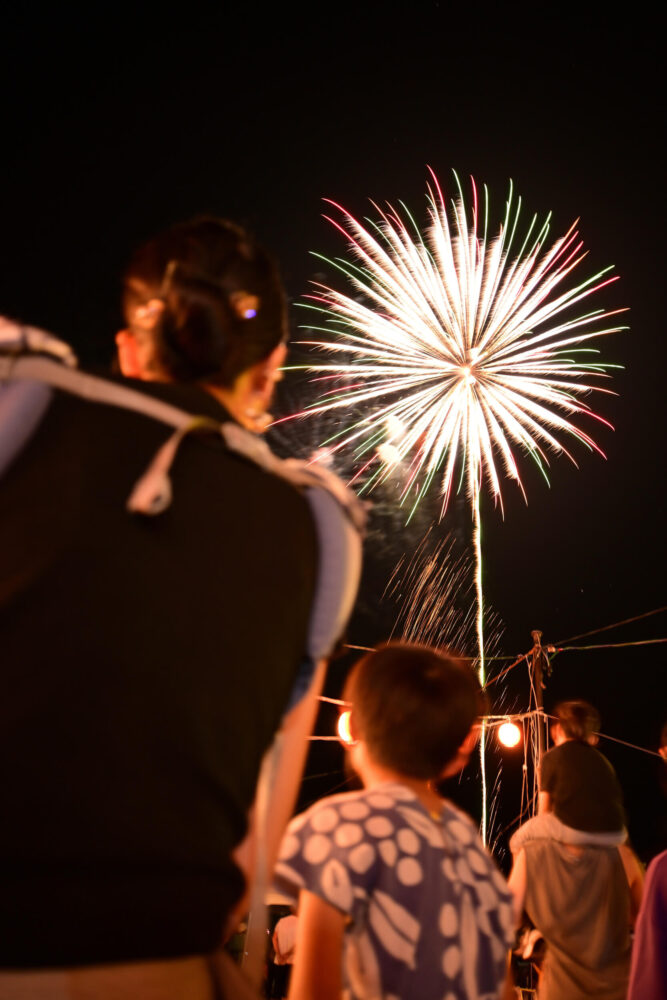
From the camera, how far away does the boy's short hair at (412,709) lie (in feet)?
7.68

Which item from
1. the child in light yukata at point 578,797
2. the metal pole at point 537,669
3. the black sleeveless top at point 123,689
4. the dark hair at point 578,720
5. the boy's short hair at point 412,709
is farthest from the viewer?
the metal pole at point 537,669

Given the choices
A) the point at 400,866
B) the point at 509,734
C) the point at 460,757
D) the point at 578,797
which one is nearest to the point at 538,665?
the point at 509,734

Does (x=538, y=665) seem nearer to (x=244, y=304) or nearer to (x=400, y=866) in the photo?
(x=400, y=866)

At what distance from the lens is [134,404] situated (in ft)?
3.89

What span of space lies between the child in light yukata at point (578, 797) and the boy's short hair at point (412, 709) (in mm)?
2763

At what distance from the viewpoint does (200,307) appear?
1365 mm

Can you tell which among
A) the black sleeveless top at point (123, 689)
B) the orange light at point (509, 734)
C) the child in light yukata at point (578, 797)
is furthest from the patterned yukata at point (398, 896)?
the orange light at point (509, 734)

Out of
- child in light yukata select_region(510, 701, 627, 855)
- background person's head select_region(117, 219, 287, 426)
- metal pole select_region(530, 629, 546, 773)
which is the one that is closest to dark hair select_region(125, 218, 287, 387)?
background person's head select_region(117, 219, 287, 426)

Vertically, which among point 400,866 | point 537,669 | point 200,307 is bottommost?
point 400,866

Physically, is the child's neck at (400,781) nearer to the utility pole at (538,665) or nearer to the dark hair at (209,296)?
the dark hair at (209,296)

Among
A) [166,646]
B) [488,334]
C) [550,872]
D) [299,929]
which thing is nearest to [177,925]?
[166,646]

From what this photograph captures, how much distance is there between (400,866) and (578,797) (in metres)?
3.12

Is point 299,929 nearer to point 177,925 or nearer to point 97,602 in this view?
point 177,925

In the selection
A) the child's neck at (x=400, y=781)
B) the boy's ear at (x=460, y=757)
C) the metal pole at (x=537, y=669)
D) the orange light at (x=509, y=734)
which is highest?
the metal pole at (x=537, y=669)
